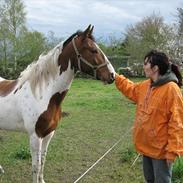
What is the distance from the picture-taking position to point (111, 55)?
29.7m

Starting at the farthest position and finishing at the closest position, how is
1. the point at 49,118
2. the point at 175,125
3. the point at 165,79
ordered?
the point at 49,118, the point at 165,79, the point at 175,125

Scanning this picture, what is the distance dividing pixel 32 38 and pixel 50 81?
67.8 ft

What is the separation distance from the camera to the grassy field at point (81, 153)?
5344 mm

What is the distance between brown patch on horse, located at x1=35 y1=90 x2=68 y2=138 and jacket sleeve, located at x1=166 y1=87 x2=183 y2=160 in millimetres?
1637

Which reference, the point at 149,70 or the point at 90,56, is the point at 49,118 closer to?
the point at 90,56

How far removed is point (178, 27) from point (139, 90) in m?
19.1

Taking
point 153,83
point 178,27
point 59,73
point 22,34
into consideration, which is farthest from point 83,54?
point 22,34

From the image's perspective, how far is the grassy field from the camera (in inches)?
210

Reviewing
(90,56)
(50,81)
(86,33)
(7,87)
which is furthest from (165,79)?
(7,87)

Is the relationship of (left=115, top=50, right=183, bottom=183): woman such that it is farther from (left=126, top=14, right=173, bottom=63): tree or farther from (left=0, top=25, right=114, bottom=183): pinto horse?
(left=126, top=14, right=173, bottom=63): tree

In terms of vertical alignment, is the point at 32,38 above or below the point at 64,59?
A: below

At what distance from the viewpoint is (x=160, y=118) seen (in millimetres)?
3316

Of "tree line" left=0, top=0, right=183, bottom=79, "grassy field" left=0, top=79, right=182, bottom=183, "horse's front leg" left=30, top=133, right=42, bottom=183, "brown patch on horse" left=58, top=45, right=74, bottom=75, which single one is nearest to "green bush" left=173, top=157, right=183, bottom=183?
"grassy field" left=0, top=79, right=182, bottom=183

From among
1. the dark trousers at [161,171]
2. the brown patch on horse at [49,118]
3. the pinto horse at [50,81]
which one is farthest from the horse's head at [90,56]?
the dark trousers at [161,171]
